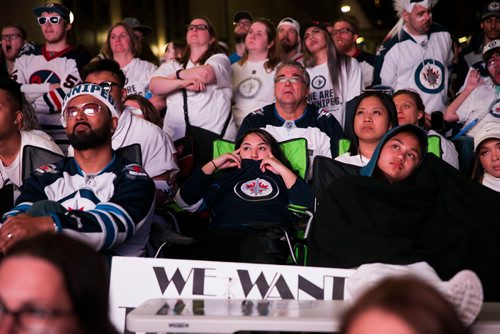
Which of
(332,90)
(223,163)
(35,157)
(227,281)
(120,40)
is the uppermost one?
(120,40)

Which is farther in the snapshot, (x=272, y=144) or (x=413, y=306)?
(x=272, y=144)

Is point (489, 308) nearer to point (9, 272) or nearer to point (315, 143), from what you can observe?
point (9, 272)

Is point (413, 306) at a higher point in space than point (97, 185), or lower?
higher

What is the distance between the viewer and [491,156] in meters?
4.51

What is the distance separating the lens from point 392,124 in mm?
4574

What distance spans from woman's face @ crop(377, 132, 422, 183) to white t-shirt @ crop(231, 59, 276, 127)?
95.6 inches

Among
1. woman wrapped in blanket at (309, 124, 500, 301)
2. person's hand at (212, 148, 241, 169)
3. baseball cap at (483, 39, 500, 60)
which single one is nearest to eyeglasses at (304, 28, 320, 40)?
baseball cap at (483, 39, 500, 60)

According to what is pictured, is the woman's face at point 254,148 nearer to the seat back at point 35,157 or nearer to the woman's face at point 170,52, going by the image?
the seat back at point 35,157

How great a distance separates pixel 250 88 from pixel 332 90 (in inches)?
28.0

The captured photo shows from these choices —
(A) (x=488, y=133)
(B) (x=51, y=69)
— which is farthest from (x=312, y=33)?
(B) (x=51, y=69)

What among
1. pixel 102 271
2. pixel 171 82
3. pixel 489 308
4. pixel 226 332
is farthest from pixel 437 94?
pixel 102 271

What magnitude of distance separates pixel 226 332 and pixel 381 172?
6.33 feet

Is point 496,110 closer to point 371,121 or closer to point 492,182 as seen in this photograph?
point 492,182

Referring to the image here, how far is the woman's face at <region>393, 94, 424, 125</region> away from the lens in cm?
530
